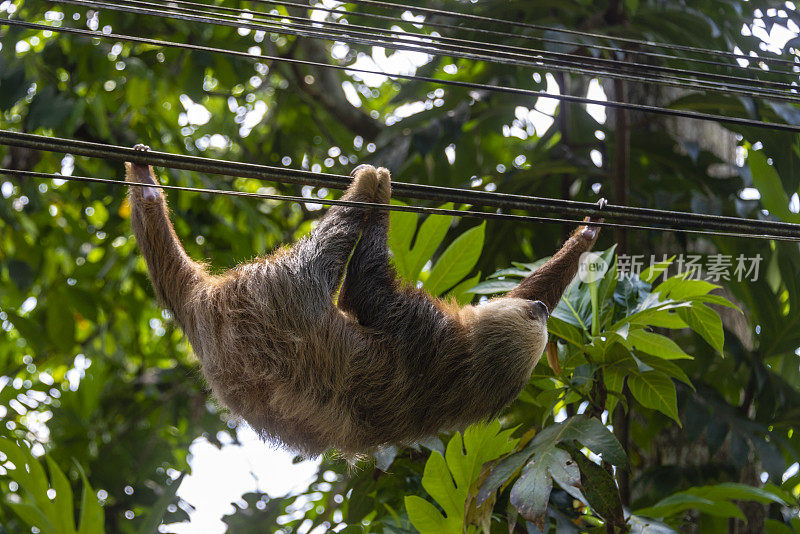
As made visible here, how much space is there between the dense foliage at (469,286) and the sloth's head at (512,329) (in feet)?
1.04

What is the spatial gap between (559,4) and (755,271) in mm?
2212

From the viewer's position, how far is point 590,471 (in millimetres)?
3617

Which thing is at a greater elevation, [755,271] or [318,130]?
[318,130]

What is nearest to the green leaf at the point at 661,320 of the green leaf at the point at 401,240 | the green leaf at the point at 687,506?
the green leaf at the point at 687,506

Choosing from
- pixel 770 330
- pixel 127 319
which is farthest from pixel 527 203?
pixel 127 319

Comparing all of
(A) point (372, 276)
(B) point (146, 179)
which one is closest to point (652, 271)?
(A) point (372, 276)

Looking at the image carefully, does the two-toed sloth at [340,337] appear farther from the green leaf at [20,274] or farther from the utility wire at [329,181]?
the green leaf at [20,274]

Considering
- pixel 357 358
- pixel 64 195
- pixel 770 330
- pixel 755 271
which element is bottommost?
pixel 770 330

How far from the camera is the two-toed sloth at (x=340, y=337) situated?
3.36 m

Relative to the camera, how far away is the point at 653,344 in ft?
Result: 12.5

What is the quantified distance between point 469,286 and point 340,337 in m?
1.19

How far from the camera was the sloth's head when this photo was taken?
3607 mm

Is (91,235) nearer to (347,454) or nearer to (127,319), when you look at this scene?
(127,319)

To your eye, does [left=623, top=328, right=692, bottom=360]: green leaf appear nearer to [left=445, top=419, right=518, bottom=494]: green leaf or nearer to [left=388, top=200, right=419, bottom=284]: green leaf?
[left=445, top=419, right=518, bottom=494]: green leaf
